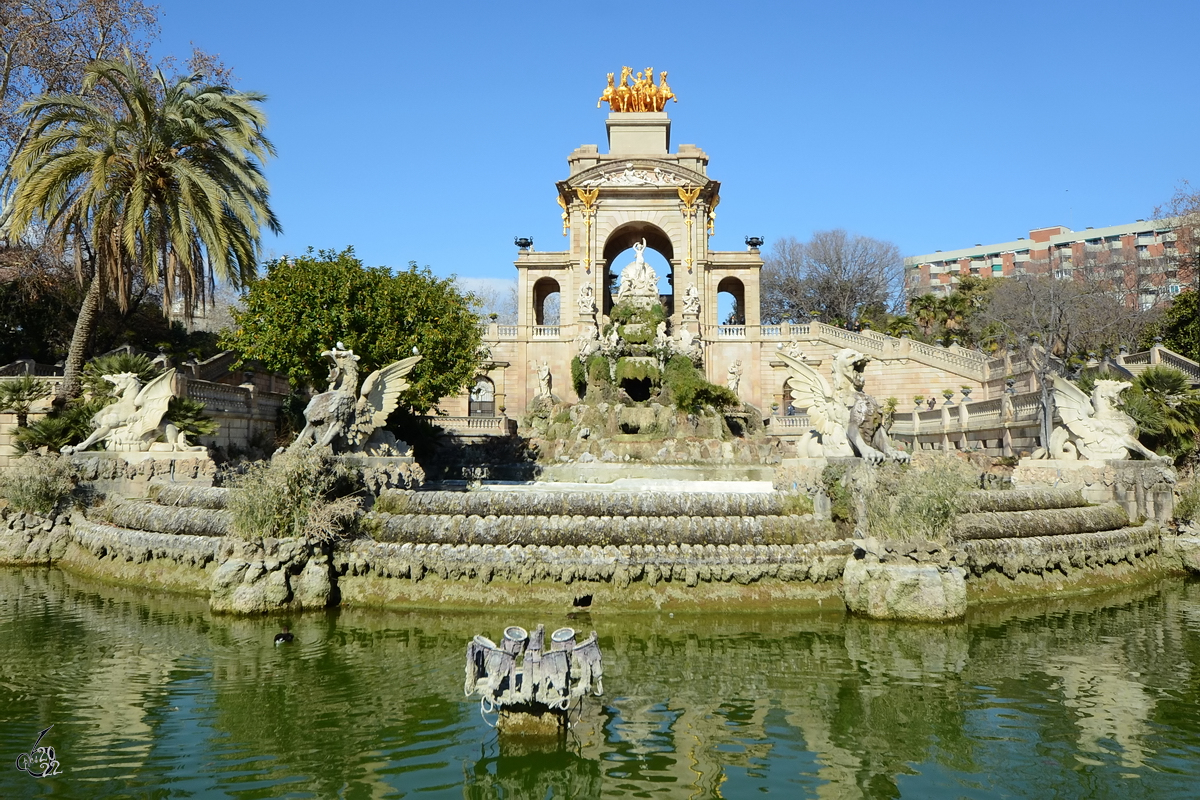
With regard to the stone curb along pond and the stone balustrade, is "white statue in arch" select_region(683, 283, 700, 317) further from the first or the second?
the stone curb along pond

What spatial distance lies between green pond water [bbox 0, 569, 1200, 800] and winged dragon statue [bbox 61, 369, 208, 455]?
582cm

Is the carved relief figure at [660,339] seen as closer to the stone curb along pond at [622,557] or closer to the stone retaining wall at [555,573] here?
the stone curb along pond at [622,557]

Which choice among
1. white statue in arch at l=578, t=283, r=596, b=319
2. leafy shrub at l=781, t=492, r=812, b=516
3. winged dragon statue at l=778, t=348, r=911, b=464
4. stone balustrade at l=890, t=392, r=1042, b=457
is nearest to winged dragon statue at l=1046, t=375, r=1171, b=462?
stone balustrade at l=890, t=392, r=1042, b=457

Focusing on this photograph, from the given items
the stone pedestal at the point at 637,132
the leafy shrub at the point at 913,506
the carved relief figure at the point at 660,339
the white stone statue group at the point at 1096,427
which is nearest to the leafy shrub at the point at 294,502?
the leafy shrub at the point at 913,506

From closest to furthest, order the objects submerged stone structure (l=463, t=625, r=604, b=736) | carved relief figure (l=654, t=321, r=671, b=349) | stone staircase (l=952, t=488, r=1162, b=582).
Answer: submerged stone structure (l=463, t=625, r=604, b=736) < stone staircase (l=952, t=488, r=1162, b=582) < carved relief figure (l=654, t=321, r=671, b=349)

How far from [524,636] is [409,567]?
19.6 feet

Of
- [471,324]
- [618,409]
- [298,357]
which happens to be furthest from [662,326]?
[298,357]

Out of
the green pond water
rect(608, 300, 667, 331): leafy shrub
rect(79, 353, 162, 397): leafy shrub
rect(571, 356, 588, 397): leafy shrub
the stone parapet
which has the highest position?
rect(608, 300, 667, 331): leafy shrub

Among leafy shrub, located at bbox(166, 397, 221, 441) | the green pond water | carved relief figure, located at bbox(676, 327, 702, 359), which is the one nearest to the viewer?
the green pond water

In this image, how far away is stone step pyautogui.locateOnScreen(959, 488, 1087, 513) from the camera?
13844 mm

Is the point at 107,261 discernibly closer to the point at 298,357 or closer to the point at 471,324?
the point at 298,357

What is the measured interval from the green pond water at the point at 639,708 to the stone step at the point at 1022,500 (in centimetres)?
245

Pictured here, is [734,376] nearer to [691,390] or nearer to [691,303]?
[691,303]

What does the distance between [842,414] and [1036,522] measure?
355 centimetres
